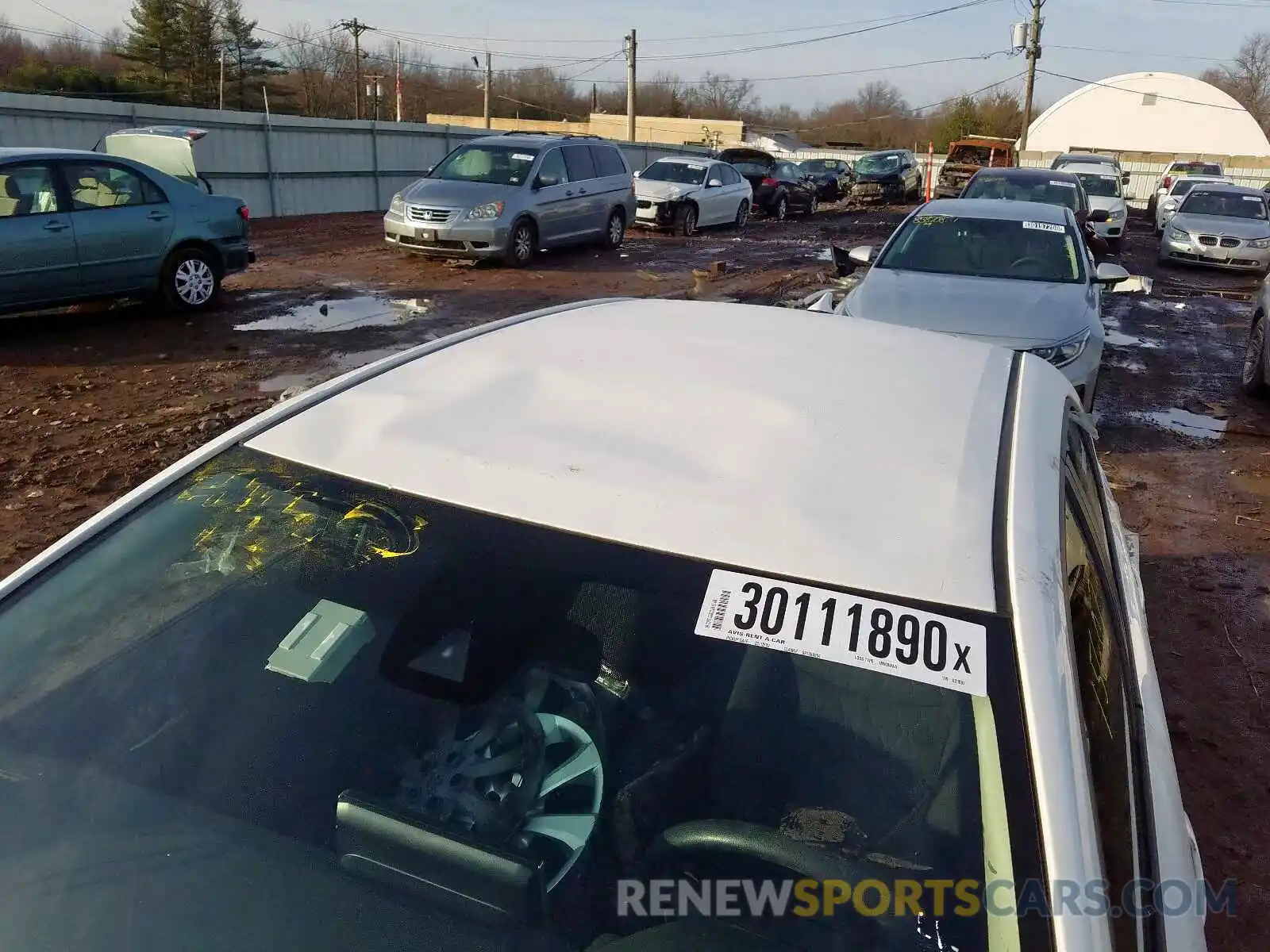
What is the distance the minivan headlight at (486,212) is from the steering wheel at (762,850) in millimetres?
13814

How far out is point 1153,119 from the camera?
63938mm

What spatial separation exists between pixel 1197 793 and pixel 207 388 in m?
7.25

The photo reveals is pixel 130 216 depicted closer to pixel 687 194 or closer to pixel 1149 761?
pixel 1149 761

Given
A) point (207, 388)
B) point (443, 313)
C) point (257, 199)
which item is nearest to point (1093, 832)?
point (207, 388)

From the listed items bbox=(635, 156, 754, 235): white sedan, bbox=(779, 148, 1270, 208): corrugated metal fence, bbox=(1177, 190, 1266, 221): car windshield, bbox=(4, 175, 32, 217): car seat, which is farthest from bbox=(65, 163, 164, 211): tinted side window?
bbox=(779, 148, 1270, 208): corrugated metal fence

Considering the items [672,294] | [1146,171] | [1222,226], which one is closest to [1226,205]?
[1222,226]

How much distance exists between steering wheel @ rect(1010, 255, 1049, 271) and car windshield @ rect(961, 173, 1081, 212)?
7142 mm

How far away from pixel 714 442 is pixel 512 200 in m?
13.8

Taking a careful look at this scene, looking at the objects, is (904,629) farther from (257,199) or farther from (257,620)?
(257,199)

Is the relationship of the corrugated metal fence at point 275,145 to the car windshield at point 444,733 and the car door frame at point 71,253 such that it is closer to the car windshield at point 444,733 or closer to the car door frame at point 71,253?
the car door frame at point 71,253

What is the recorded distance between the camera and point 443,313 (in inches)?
456

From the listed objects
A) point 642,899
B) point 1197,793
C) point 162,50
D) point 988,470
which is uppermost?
point 162,50

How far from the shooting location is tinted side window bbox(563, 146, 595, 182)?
1634 cm

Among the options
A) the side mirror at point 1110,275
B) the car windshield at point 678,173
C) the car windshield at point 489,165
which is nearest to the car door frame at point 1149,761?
the side mirror at point 1110,275
